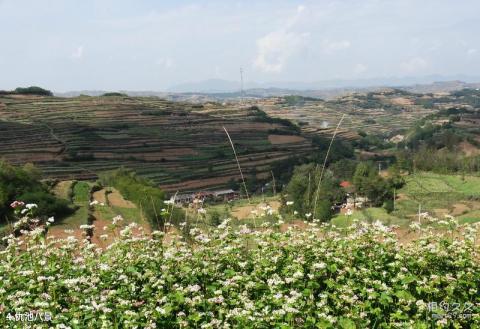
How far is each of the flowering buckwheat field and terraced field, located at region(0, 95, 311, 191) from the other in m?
84.9

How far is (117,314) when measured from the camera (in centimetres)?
595

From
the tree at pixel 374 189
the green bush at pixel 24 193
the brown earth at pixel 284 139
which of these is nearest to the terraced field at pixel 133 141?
the brown earth at pixel 284 139

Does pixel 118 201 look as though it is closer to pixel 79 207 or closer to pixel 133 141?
pixel 79 207

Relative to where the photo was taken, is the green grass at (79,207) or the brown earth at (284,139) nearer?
the green grass at (79,207)

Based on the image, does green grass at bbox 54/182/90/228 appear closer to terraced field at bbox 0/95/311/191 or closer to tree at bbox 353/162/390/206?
terraced field at bbox 0/95/311/191

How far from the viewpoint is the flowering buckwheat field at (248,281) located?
5871 millimetres

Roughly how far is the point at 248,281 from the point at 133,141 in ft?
377

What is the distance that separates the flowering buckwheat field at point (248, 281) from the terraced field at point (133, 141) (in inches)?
3342

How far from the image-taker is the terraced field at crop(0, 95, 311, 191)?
325 ft

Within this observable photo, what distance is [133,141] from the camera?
118 m

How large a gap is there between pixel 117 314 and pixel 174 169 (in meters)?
102

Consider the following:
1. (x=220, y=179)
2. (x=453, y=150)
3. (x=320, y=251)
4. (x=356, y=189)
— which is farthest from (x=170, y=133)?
(x=320, y=251)

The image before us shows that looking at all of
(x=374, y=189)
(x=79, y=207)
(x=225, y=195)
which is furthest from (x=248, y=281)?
(x=225, y=195)

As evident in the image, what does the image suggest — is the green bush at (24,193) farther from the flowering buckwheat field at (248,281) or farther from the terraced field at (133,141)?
the terraced field at (133,141)
